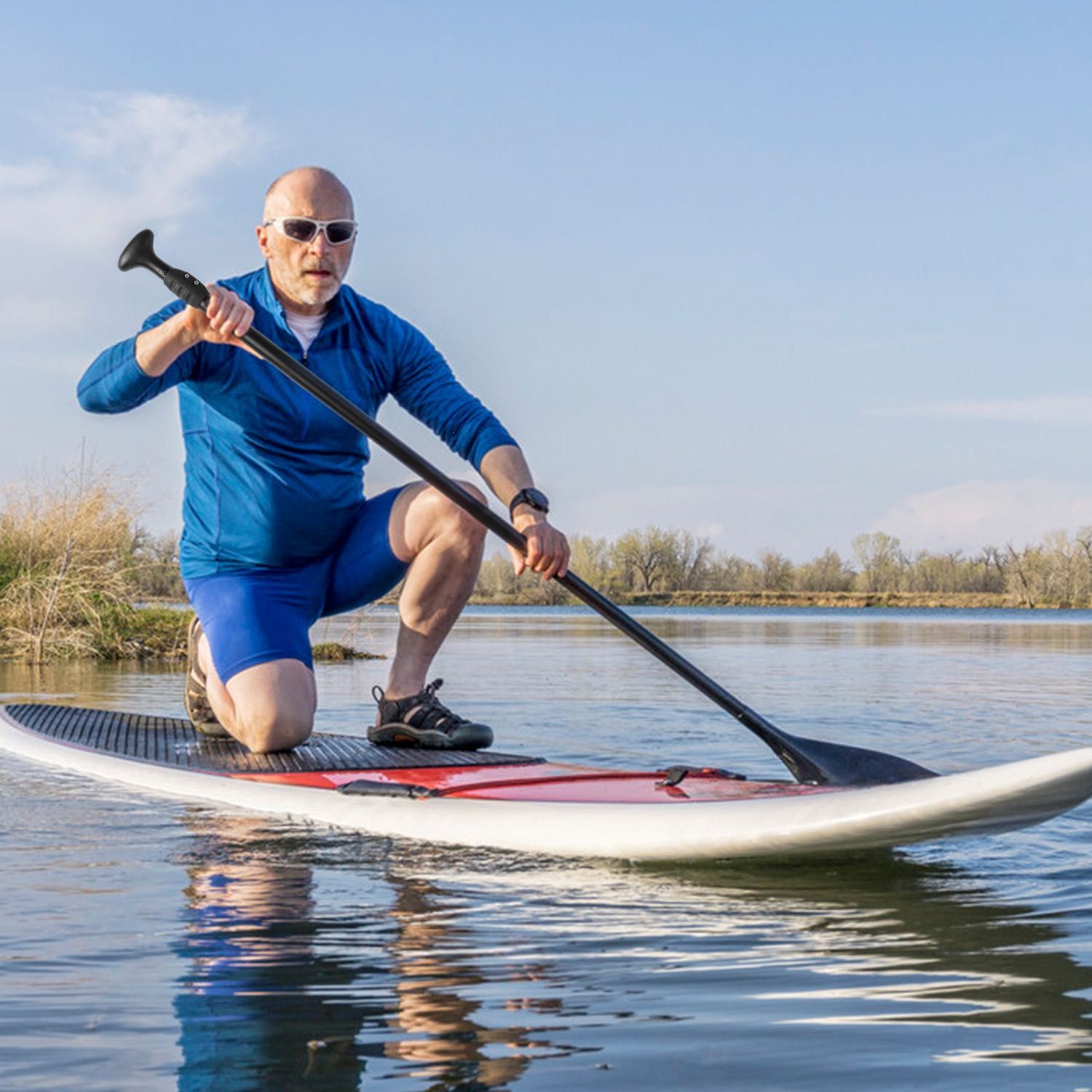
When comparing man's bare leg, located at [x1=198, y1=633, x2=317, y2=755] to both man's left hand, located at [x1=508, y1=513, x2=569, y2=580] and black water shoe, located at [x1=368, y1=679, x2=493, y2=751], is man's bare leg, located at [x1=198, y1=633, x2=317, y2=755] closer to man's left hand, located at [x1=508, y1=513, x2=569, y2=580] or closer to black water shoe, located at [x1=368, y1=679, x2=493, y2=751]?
black water shoe, located at [x1=368, y1=679, x2=493, y2=751]

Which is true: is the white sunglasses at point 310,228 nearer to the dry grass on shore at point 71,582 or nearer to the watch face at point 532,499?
the watch face at point 532,499

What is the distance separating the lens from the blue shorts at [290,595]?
15.6ft

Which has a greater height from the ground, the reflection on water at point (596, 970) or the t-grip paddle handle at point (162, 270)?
the t-grip paddle handle at point (162, 270)

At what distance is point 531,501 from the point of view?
14.6 feet

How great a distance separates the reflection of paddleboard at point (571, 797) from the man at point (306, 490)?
8.9 inches

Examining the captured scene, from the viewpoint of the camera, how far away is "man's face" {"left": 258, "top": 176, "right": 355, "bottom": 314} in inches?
184

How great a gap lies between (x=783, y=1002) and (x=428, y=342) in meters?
3.31

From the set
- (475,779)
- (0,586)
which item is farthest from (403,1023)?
(0,586)

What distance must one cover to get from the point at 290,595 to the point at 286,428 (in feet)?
1.93

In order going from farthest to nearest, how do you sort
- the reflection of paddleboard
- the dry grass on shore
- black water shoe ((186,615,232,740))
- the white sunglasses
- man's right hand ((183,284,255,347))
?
the dry grass on shore → black water shoe ((186,615,232,740)) → the white sunglasses → man's right hand ((183,284,255,347)) → the reflection of paddleboard

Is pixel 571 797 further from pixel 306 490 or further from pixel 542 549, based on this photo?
pixel 306 490

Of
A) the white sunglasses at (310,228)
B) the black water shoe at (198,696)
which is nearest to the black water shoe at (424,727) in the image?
the black water shoe at (198,696)

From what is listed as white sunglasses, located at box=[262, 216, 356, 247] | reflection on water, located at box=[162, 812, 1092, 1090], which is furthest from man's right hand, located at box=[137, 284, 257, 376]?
reflection on water, located at box=[162, 812, 1092, 1090]

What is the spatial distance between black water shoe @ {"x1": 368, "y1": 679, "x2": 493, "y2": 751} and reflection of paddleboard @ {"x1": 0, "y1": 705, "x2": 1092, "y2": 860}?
2.5 inches
